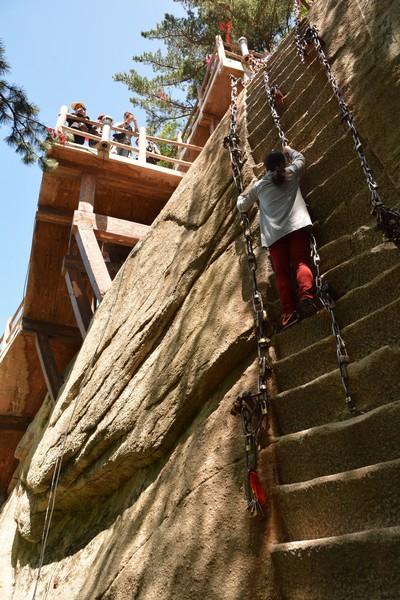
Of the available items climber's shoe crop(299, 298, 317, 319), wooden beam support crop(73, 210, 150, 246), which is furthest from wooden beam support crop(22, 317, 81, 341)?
climber's shoe crop(299, 298, 317, 319)

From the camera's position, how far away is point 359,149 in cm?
353

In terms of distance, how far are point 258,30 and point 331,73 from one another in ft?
41.4

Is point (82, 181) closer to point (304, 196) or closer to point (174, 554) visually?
point (304, 196)

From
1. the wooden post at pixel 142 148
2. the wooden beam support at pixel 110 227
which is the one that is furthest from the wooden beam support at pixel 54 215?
the wooden post at pixel 142 148

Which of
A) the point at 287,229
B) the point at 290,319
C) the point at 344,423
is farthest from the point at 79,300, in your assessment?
the point at 344,423

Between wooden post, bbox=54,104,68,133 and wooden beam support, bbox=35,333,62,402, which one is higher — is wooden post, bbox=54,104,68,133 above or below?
above

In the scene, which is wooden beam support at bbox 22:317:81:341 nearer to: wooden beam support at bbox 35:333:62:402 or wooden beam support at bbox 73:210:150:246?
wooden beam support at bbox 35:333:62:402

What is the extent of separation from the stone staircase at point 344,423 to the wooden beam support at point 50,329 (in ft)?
24.0

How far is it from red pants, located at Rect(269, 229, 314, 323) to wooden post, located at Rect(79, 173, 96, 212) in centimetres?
537

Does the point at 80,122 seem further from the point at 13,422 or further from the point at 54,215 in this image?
the point at 13,422

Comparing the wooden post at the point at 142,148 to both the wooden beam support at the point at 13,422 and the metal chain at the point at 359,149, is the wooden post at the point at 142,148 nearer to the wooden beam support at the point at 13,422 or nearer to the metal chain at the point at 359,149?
the metal chain at the point at 359,149

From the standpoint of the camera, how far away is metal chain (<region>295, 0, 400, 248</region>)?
9.35ft

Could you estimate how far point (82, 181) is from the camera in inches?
340

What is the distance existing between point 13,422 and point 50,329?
2960mm
